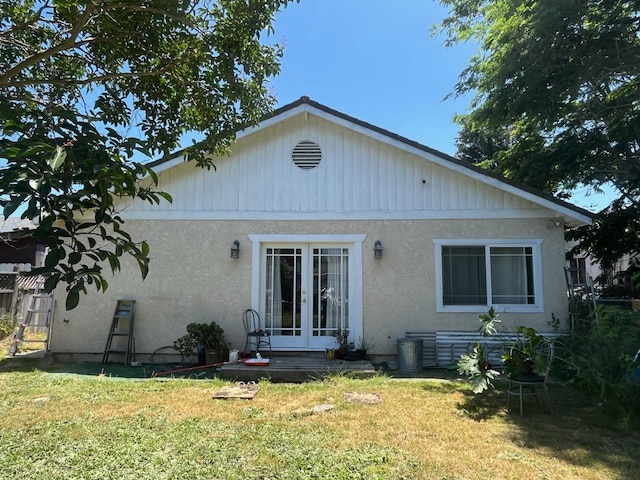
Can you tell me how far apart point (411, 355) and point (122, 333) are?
234 inches

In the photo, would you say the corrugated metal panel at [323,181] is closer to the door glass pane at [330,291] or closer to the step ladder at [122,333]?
the door glass pane at [330,291]

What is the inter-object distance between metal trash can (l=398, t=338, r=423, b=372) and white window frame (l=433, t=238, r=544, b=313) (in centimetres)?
104

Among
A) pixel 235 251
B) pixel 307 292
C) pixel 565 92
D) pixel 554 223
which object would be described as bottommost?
pixel 307 292

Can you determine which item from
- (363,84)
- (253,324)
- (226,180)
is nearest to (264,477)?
(253,324)

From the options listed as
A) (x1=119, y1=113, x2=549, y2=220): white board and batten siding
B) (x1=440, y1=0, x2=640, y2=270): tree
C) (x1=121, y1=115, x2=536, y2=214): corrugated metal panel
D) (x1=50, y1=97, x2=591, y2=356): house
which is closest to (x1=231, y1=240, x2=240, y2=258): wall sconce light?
(x1=50, y1=97, x2=591, y2=356): house

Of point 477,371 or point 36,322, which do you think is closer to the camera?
point 477,371

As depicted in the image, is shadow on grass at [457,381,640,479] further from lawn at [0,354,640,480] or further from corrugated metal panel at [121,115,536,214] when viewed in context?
corrugated metal panel at [121,115,536,214]

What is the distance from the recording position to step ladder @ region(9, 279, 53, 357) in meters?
9.77

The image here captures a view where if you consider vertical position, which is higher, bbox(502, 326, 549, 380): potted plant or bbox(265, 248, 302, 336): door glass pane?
bbox(265, 248, 302, 336): door glass pane

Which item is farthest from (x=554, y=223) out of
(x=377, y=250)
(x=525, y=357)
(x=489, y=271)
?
(x=525, y=357)

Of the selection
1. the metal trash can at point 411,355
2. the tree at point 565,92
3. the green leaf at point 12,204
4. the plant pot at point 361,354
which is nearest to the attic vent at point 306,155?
the plant pot at point 361,354

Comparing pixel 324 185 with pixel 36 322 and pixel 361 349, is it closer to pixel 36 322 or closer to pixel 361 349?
pixel 361 349

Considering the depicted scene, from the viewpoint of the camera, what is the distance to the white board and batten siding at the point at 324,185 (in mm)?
9594

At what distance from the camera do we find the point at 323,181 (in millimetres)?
9758
